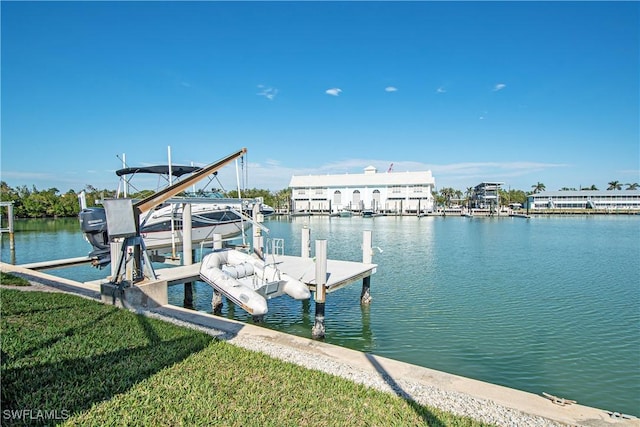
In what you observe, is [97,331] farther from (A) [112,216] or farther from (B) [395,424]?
(B) [395,424]

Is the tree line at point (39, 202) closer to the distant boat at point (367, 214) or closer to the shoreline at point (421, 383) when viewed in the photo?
the distant boat at point (367, 214)

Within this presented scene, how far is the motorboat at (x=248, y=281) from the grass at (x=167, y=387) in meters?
3.22

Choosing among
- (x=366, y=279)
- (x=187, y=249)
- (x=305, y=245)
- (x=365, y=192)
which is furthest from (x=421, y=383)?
(x=365, y=192)

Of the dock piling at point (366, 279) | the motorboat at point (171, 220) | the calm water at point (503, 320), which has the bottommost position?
the calm water at point (503, 320)

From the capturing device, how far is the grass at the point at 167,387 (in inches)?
165

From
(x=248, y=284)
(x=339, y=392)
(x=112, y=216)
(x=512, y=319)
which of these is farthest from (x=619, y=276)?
(x=112, y=216)

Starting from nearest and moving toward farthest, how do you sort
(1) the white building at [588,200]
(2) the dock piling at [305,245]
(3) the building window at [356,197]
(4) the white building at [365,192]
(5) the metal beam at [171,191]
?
(5) the metal beam at [171,191], (2) the dock piling at [305,245], (4) the white building at [365,192], (3) the building window at [356,197], (1) the white building at [588,200]

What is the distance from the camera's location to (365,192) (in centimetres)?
10100

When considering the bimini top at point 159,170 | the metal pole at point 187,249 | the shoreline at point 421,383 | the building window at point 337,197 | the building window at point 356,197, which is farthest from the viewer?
the building window at point 337,197

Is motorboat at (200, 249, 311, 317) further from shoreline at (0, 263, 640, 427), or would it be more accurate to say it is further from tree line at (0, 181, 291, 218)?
tree line at (0, 181, 291, 218)

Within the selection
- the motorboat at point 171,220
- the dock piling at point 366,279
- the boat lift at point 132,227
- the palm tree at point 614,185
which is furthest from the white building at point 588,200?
the boat lift at point 132,227

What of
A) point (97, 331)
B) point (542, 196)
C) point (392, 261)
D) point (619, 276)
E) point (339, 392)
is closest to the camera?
point (339, 392)

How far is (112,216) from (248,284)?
4.11 meters

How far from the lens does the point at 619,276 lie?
18.8 m
